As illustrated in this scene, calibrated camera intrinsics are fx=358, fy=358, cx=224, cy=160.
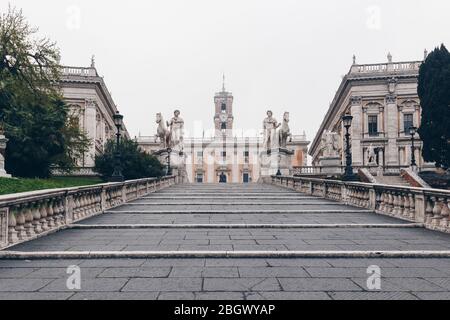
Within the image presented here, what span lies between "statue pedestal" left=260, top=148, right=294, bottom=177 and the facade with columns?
20130 millimetres

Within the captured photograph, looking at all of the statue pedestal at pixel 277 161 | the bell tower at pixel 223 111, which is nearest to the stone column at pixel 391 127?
the statue pedestal at pixel 277 161

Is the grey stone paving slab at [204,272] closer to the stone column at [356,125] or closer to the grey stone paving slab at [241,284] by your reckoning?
the grey stone paving slab at [241,284]

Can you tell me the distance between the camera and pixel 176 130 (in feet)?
107

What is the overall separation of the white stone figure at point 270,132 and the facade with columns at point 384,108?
20.2 meters

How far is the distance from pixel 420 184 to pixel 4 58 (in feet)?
98.4

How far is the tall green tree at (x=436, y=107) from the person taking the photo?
106 ft

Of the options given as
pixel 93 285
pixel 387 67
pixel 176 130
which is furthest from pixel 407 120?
pixel 93 285

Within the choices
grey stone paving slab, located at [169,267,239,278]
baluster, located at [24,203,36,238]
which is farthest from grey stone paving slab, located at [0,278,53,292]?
baluster, located at [24,203,36,238]

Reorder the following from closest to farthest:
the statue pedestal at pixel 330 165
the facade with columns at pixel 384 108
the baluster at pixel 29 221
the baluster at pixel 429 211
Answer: the baluster at pixel 29 221, the baluster at pixel 429 211, the statue pedestal at pixel 330 165, the facade with columns at pixel 384 108

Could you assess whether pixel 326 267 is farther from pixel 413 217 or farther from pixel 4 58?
pixel 4 58

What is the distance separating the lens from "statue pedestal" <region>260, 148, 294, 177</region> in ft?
101

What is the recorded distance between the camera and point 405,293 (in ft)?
13.0
